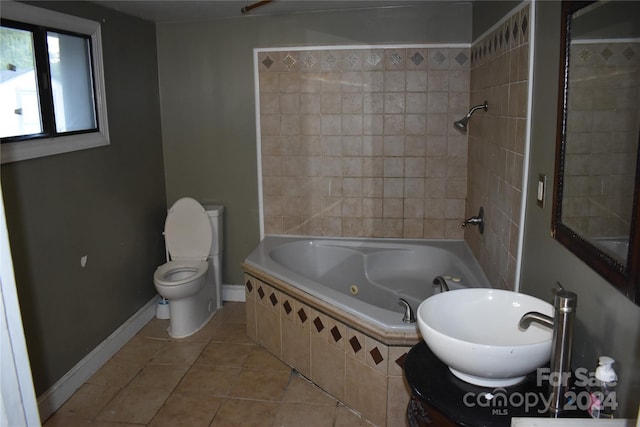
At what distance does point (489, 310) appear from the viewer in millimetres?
1904

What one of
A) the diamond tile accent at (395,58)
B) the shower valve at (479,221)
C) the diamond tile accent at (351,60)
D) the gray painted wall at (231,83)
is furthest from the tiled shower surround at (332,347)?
the diamond tile accent at (395,58)

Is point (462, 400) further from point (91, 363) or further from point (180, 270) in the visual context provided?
point (180, 270)

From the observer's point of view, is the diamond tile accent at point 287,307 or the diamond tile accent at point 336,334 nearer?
the diamond tile accent at point 336,334

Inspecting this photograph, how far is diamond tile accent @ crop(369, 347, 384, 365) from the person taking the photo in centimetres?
260

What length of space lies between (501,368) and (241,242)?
2.93 metres

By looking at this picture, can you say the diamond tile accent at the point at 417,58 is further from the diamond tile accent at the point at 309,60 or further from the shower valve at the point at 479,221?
the shower valve at the point at 479,221

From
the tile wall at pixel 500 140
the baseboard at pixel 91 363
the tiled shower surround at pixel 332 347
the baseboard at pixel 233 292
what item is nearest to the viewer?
the tile wall at pixel 500 140

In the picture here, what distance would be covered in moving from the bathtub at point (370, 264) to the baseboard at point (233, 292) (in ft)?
1.78

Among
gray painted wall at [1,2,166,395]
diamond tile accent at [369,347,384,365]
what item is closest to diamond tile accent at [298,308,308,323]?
diamond tile accent at [369,347,384,365]

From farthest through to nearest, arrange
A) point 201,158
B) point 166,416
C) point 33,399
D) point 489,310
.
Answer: point 201,158 → point 166,416 → point 489,310 → point 33,399

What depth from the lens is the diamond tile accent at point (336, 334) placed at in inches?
111

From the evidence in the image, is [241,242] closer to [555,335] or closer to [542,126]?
[542,126]

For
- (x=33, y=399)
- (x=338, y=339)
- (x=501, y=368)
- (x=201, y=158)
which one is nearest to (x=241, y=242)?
(x=201, y=158)

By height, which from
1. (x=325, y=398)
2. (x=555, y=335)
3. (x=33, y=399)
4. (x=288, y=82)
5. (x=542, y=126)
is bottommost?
(x=325, y=398)
